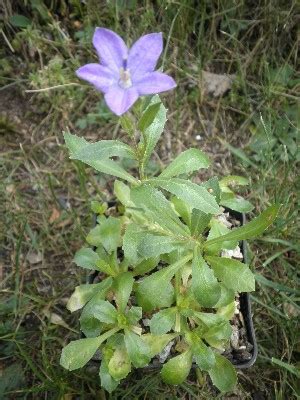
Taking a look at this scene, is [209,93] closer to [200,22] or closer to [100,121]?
[200,22]

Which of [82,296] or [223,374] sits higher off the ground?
[82,296]

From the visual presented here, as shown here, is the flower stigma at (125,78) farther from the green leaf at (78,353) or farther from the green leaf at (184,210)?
the green leaf at (78,353)

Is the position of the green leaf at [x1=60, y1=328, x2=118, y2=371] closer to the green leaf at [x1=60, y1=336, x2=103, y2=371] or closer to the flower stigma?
the green leaf at [x1=60, y1=336, x2=103, y2=371]

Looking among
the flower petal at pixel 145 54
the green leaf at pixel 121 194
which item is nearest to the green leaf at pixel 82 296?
the green leaf at pixel 121 194

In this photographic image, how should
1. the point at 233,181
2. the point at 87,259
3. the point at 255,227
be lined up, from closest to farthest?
1. the point at 255,227
2. the point at 87,259
3. the point at 233,181

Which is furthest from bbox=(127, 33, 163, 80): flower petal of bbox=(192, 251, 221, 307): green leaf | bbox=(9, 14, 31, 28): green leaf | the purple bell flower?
bbox=(9, 14, 31, 28): green leaf

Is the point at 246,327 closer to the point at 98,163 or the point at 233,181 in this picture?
the point at 233,181

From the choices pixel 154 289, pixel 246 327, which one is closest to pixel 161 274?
pixel 154 289
